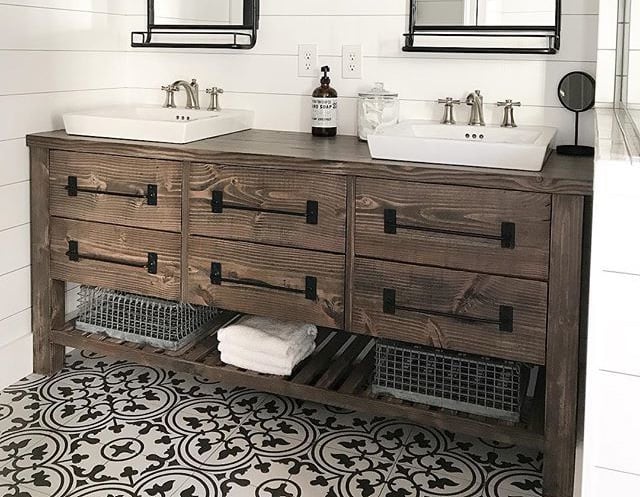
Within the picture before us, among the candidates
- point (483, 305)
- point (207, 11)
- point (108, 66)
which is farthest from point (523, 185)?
point (108, 66)

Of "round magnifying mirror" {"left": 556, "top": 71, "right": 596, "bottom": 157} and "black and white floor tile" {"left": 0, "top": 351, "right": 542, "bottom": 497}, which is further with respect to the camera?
"round magnifying mirror" {"left": 556, "top": 71, "right": 596, "bottom": 157}

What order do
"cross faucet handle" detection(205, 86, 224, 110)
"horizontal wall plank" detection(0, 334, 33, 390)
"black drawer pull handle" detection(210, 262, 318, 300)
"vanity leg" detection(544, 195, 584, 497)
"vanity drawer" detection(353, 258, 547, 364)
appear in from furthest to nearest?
"cross faucet handle" detection(205, 86, 224, 110), "horizontal wall plank" detection(0, 334, 33, 390), "black drawer pull handle" detection(210, 262, 318, 300), "vanity drawer" detection(353, 258, 547, 364), "vanity leg" detection(544, 195, 584, 497)

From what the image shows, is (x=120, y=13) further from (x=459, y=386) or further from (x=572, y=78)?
(x=459, y=386)

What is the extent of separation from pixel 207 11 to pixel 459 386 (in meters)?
1.66

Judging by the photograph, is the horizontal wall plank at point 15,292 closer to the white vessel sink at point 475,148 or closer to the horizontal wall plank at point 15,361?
the horizontal wall plank at point 15,361

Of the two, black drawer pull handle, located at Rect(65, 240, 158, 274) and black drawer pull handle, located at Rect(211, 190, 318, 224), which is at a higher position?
black drawer pull handle, located at Rect(211, 190, 318, 224)

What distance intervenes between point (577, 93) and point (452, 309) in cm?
83

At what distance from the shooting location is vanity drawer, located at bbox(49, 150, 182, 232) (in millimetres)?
2479

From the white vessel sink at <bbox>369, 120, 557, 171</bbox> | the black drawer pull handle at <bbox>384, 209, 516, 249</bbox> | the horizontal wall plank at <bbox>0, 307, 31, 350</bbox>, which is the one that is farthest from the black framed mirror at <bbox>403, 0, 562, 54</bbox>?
the horizontal wall plank at <bbox>0, 307, 31, 350</bbox>

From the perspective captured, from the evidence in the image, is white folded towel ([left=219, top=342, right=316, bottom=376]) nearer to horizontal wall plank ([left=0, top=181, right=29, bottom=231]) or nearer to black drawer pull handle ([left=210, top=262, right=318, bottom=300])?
black drawer pull handle ([left=210, top=262, right=318, bottom=300])

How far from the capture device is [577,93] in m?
2.43

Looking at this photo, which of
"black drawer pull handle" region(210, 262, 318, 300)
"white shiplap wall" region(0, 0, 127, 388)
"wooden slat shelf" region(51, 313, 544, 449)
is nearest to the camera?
"wooden slat shelf" region(51, 313, 544, 449)

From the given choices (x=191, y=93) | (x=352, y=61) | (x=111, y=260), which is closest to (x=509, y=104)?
(x=352, y=61)

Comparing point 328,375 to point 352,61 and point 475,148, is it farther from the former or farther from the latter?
point 352,61
